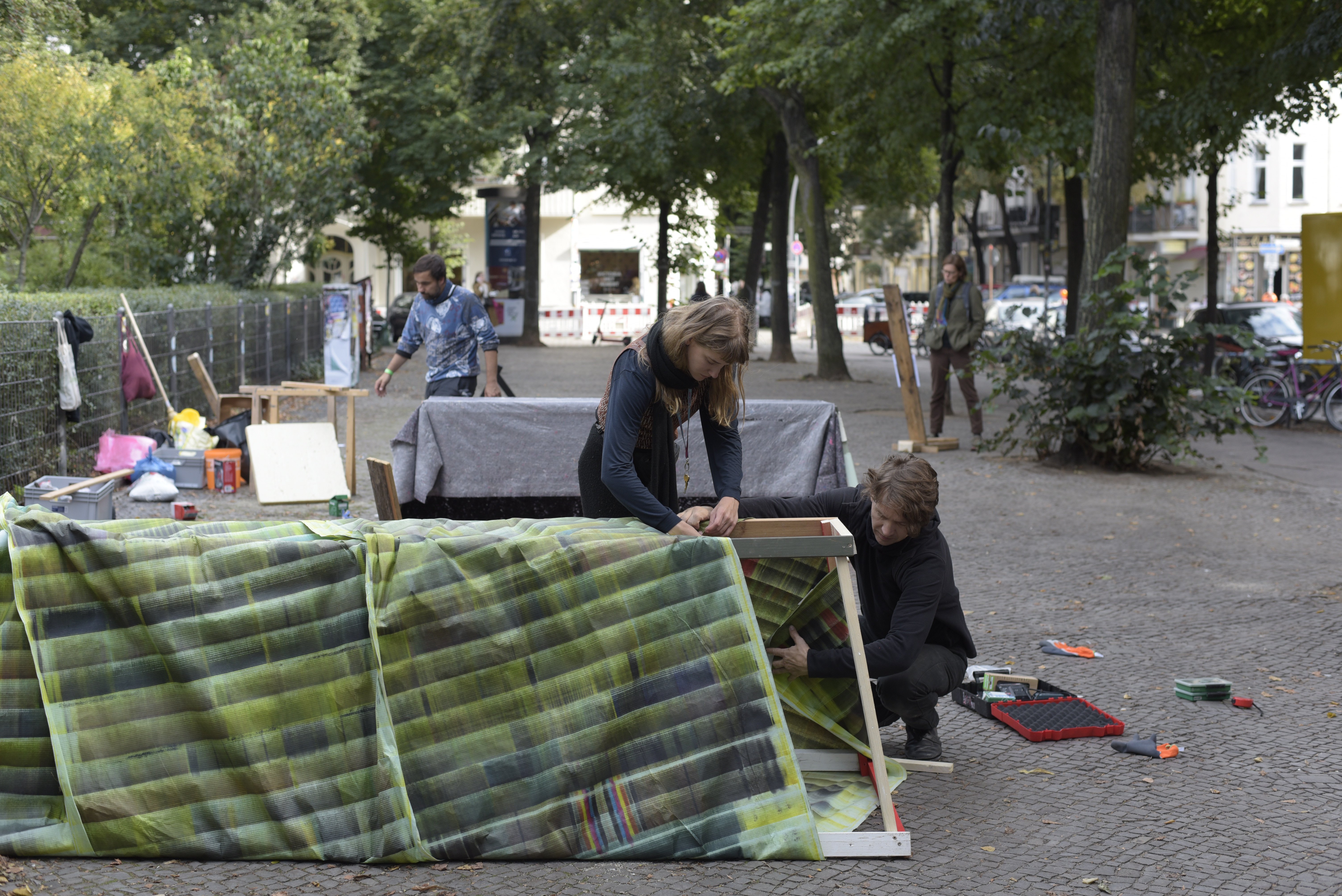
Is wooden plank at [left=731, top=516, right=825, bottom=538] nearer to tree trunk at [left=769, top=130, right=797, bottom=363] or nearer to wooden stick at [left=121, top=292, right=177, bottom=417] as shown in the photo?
wooden stick at [left=121, top=292, right=177, bottom=417]

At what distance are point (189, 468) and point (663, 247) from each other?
25026 mm

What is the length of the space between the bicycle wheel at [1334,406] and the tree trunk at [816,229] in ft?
28.2

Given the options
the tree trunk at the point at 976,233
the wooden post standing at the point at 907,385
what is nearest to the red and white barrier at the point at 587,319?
the tree trunk at the point at 976,233

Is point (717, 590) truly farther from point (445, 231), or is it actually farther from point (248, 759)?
point (445, 231)

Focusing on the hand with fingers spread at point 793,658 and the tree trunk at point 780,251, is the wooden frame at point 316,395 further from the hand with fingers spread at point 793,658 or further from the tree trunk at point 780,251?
the tree trunk at point 780,251

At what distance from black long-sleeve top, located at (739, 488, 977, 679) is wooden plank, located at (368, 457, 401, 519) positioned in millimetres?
2740

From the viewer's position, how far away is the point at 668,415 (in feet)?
14.8

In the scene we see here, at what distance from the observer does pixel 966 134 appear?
64.8ft

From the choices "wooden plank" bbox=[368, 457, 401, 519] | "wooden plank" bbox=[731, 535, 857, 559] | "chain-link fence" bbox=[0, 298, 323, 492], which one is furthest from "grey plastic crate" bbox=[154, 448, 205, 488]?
"wooden plank" bbox=[731, 535, 857, 559]

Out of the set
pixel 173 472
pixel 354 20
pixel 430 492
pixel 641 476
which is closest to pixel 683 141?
pixel 354 20

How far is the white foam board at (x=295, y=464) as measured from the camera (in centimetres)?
1080

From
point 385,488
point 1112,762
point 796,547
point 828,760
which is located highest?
point 796,547

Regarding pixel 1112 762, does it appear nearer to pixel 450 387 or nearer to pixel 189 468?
pixel 450 387

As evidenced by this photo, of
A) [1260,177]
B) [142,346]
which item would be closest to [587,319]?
[1260,177]
